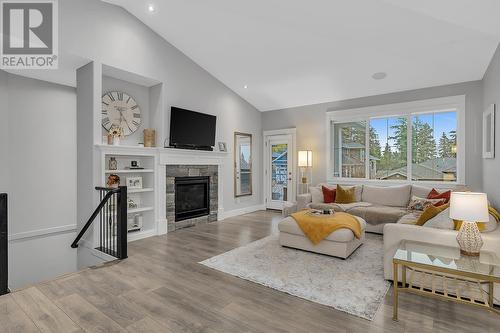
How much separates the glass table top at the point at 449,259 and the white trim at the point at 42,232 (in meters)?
5.66

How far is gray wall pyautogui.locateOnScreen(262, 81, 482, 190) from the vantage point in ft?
15.7

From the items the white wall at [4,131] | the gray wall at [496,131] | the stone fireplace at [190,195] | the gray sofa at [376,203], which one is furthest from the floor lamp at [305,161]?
the white wall at [4,131]

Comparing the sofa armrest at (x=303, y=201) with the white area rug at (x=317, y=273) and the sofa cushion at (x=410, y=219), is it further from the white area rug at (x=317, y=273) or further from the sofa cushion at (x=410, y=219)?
the sofa cushion at (x=410, y=219)

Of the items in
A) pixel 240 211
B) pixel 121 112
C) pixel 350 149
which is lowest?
pixel 240 211

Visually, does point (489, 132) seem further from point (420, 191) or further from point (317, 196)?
point (317, 196)

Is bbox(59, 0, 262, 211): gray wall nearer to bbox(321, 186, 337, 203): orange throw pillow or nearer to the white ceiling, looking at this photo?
the white ceiling

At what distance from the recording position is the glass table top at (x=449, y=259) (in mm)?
2000

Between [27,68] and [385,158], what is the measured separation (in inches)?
270

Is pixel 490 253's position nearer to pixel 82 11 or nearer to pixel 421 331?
pixel 421 331

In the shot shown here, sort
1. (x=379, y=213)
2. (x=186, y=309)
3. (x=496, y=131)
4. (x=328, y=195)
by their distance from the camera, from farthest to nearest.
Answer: (x=328, y=195)
(x=379, y=213)
(x=496, y=131)
(x=186, y=309)

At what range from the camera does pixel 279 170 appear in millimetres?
7395

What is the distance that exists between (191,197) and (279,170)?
271cm

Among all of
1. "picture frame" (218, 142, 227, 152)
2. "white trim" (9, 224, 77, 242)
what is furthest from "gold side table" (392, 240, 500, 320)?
"white trim" (9, 224, 77, 242)

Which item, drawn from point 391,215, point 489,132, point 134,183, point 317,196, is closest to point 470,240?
point 391,215
